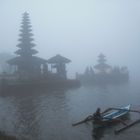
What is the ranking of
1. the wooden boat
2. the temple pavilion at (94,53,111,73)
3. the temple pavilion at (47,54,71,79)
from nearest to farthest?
the wooden boat
the temple pavilion at (47,54,71,79)
the temple pavilion at (94,53,111,73)

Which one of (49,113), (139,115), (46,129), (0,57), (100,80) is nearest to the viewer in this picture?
(46,129)

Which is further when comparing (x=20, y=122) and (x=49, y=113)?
(x=49, y=113)

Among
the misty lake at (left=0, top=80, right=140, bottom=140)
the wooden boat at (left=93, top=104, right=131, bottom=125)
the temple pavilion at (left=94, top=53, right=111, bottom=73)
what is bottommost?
the misty lake at (left=0, top=80, right=140, bottom=140)

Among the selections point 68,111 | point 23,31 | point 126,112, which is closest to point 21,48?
point 23,31

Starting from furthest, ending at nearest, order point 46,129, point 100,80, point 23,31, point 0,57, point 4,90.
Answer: point 0,57 < point 100,80 < point 23,31 < point 4,90 < point 46,129

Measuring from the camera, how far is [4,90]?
39938 millimetres

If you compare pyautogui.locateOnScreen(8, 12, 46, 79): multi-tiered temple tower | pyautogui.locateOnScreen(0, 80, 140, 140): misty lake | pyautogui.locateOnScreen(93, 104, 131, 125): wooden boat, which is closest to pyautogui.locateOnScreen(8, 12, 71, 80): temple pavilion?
pyautogui.locateOnScreen(8, 12, 46, 79): multi-tiered temple tower

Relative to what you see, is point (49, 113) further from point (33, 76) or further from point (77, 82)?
point (77, 82)

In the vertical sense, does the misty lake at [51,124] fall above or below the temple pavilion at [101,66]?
below

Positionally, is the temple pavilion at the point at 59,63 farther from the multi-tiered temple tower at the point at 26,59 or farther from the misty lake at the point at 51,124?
the misty lake at the point at 51,124

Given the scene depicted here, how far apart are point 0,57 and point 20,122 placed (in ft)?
217

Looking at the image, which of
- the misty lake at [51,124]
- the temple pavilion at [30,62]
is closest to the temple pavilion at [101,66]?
the temple pavilion at [30,62]

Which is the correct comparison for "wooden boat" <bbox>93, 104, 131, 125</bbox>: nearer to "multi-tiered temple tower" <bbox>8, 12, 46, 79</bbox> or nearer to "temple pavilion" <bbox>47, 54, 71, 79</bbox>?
"multi-tiered temple tower" <bbox>8, 12, 46, 79</bbox>

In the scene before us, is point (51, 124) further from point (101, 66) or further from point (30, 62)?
point (101, 66)
